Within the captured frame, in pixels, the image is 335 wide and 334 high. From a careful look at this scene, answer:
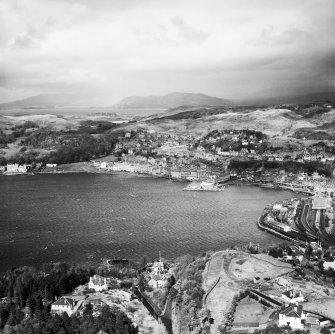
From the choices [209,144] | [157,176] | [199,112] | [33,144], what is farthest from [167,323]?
[199,112]

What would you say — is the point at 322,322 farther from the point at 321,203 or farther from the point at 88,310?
the point at 321,203

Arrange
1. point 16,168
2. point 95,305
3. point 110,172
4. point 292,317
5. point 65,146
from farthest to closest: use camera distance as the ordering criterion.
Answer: point 65,146 → point 16,168 → point 110,172 → point 95,305 → point 292,317

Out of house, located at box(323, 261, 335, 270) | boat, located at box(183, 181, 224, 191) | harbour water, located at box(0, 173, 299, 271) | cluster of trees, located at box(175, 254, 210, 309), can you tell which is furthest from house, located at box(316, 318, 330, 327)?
boat, located at box(183, 181, 224, 191)

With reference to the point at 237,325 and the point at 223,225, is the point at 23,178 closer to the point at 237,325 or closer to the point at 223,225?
the point at 223,225

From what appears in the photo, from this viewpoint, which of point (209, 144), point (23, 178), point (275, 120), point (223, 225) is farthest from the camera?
point (275, 120)

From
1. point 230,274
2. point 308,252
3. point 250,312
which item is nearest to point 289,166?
point 308,252

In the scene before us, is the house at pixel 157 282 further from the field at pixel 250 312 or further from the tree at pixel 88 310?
the field at pixel 250 312

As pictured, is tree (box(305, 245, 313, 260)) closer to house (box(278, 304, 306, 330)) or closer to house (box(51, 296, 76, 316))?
house (box(278, 304, 306, 330))
